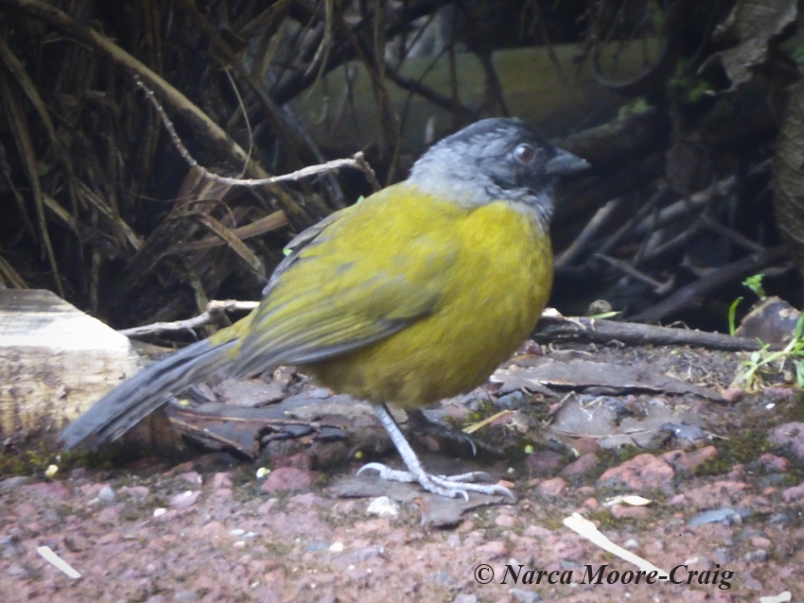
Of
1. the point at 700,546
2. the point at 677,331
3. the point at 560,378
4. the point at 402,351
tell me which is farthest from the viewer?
the point at 677,331

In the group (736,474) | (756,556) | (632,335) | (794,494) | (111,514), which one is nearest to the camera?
(756,556)

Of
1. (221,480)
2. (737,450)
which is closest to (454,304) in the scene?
(221,480)

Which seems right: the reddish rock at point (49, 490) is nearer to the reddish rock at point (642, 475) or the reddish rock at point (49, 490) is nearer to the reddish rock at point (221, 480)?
the reddish rock at point (221, 480)

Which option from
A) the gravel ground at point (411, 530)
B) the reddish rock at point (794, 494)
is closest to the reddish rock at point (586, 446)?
the gravel ground at point (411, 530)

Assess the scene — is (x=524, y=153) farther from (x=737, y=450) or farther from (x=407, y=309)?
(x=737, y=450)

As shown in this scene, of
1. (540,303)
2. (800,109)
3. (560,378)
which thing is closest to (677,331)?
(560,378)

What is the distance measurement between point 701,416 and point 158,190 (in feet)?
8.16

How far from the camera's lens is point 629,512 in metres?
2.19

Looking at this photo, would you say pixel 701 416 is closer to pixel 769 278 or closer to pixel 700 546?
pixel 700 546

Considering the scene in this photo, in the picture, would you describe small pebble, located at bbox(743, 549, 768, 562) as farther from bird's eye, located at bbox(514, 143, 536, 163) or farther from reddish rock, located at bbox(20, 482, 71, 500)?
reddish rock, located at bbox(20, 482, 71, 500)

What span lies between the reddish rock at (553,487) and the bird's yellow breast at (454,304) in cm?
36

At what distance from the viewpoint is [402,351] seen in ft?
8.28

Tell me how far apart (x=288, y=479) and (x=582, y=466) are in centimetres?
85

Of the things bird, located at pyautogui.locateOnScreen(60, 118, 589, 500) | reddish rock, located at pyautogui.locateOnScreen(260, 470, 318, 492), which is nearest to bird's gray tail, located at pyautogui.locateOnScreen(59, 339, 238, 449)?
bird, located at pyautogui.locateOnScreen(60, 118, 589, 500)
